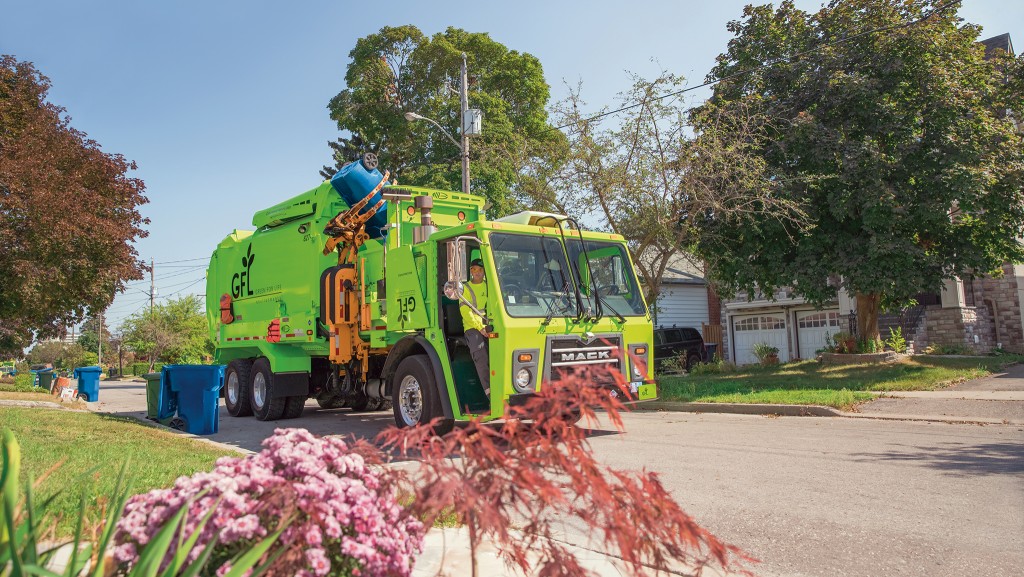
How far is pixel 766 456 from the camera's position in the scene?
772 cm

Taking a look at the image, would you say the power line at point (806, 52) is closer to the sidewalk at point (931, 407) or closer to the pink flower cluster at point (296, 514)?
the sidewalk at point (931, 407)

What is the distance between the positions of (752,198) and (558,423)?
14.7 m

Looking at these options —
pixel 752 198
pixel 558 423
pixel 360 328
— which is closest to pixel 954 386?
pixel 752 198

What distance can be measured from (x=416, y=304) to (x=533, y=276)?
1.54 m

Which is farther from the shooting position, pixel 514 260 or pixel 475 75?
pixel 475 75

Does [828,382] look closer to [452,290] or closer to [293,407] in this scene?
[452,290]

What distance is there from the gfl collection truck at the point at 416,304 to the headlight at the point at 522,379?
0.04 ft

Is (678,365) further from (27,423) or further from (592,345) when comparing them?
(27,423)

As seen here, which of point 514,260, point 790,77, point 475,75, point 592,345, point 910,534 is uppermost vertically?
point 475,75

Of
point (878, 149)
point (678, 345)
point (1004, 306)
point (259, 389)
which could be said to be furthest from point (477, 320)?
point (1004, 306)

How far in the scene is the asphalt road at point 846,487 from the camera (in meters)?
4.32

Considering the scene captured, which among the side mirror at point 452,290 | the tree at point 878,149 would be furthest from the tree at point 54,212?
the tree at point 878,149

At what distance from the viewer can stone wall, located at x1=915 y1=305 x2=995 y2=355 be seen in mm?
22281

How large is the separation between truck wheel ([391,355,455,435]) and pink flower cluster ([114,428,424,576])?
567 centimetres
